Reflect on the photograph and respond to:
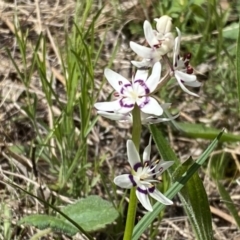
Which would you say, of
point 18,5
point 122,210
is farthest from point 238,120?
point 18,5

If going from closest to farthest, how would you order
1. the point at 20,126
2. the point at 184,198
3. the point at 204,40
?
the point at 184,198 < the point at 20,126 < the point at 204,40

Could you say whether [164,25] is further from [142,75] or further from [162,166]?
[162,166]

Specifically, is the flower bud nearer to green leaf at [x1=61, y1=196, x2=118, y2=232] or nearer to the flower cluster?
the flower cluster

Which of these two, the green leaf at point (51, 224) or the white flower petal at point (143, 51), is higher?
the white flower petal at point (143, 51)

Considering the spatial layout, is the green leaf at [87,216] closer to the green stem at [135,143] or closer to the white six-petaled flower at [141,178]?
the green stem at [135,143]

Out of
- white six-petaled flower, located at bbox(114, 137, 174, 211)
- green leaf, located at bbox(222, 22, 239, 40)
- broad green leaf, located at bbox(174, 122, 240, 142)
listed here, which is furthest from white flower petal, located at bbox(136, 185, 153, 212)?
green leaf, located at bbox(222, 22, 239, 40)

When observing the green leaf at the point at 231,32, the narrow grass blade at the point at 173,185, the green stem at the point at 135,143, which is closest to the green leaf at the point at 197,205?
the narrow grass blade at the point at 173,185

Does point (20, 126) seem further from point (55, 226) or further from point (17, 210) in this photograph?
point (55, 226)
